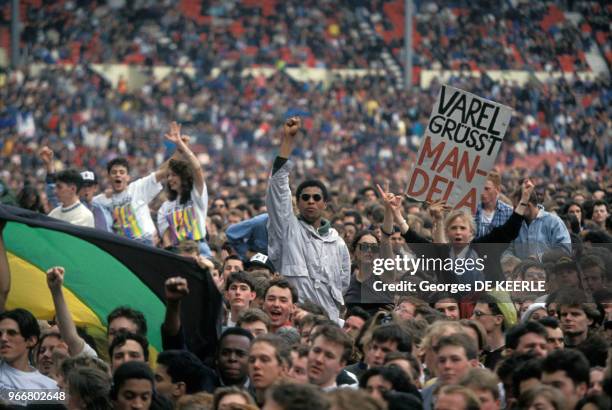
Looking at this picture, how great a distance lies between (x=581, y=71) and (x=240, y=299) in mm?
31682

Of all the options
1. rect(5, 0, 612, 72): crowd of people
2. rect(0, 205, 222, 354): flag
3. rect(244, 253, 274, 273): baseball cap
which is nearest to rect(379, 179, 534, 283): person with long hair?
rect(244, 253, 274, 273): baseball cap

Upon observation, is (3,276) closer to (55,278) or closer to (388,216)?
(55,278)

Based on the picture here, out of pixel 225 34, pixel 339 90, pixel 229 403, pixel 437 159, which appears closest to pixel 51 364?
pixel 229 403

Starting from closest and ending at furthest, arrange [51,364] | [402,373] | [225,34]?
[402,373], [51,364], [225,34]

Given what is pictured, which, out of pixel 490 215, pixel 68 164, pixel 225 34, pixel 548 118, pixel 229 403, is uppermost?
pixel 225 34

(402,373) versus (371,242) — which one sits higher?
(371,242)

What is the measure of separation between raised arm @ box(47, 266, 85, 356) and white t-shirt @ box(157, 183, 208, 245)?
13.7 ft

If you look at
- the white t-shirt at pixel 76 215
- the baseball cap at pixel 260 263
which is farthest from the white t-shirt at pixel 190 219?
the baseball cap at pixel 260 263

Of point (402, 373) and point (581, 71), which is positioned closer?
point (402, 373)

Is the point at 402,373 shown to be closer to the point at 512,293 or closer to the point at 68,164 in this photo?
the point at 512,293

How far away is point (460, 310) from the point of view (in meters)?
9.56

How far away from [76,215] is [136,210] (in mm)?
589

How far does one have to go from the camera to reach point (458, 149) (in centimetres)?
1134

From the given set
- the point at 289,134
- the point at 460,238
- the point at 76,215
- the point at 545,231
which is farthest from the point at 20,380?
the point at 76,215
